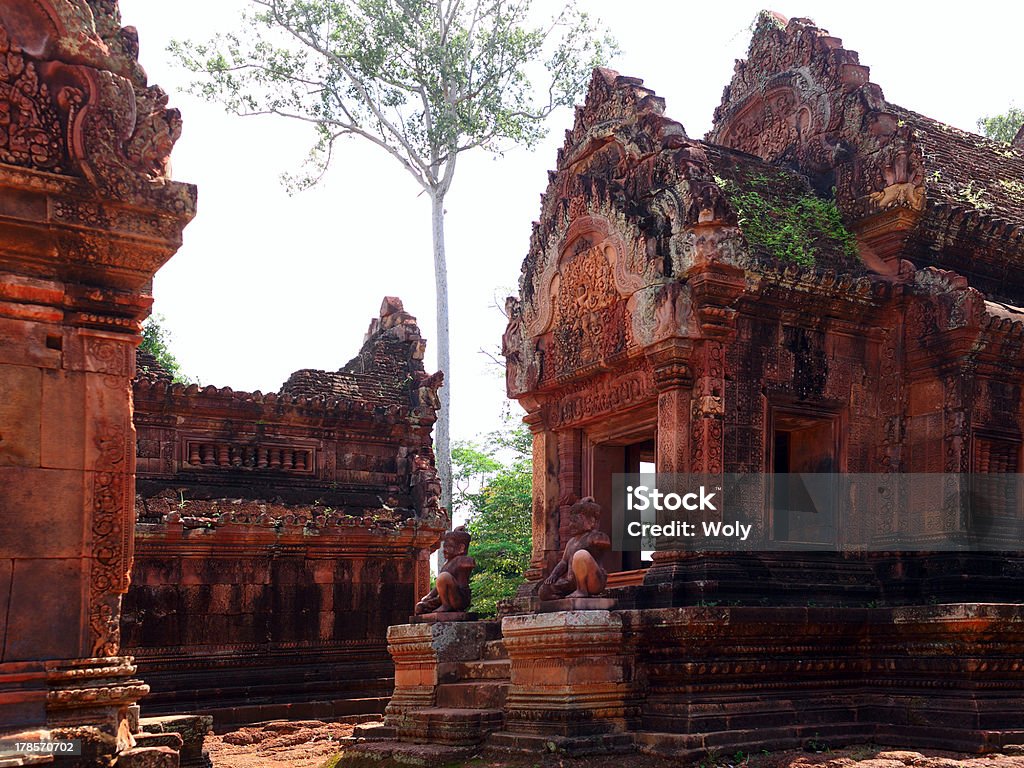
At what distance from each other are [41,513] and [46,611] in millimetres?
495

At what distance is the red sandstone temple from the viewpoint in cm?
960

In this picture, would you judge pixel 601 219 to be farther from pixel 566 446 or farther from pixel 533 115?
pixel 533 115

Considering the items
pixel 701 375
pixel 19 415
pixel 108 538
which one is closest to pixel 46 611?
pixel 108 538

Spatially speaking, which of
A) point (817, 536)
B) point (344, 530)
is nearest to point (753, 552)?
point (817, 536)

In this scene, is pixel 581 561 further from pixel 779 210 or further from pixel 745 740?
pixel 779 210

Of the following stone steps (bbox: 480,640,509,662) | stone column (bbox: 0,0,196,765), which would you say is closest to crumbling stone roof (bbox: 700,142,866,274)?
stone steps (bbox: 480,640,509,662)

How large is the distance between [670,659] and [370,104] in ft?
63.5

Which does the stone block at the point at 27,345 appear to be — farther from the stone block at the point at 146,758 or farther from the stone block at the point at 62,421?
the stone block at the point at 146,758

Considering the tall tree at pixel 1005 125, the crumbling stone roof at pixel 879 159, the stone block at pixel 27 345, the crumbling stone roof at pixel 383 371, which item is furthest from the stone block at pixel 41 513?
the tall tree at pixel 1005 125

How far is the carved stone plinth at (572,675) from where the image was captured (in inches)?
366

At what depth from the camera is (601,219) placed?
11844mm
